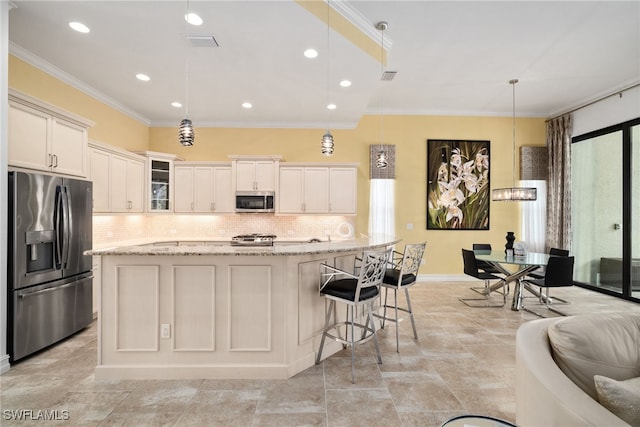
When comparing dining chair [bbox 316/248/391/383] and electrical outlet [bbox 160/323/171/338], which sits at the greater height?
dining chair [bbox 316/248/391/383]

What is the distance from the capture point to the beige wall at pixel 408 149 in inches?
239

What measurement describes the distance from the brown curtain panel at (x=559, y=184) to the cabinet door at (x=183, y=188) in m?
7.01

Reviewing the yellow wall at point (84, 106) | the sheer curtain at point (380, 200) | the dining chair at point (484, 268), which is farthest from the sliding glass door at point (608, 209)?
the yellow wall at point (84, 106)

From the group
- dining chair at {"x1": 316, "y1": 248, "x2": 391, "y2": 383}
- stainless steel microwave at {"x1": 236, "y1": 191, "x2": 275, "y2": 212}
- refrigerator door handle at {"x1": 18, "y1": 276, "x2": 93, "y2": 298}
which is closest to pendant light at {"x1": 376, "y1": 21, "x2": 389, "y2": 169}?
dining chair at {"x1": 316, "y1": 248, "x2": 391, "y2": 383}

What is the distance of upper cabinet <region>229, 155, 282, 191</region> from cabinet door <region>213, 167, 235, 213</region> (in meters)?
0.19

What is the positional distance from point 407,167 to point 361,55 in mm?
3151

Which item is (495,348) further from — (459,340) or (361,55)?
(361,55)

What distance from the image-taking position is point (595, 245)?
5496 mm

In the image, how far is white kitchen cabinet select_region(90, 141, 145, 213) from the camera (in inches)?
165

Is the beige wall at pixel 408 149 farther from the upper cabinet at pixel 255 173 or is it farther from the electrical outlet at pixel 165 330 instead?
the electrical outlet at pixel 165 330

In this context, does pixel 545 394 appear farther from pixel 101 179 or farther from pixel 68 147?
pixel 101 179

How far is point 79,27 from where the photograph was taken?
2.97m

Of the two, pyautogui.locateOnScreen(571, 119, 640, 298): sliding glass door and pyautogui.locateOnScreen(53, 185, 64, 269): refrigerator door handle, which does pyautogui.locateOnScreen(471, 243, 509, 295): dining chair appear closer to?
pyautogui.locateOnScreen(571, 119, 640, 298): sliding glass door

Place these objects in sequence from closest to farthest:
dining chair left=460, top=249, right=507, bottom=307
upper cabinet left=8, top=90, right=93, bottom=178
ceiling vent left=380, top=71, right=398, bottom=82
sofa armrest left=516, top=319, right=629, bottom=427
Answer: sofa armrest left=516, top=319, right=629, bottom=427, upper cabinet left=8, top=90, right=93, bottom=178, ceiling vent left=380, top=71, right=398, bottom=82, dining chair left=460, top=249, right=507, bottom=307
